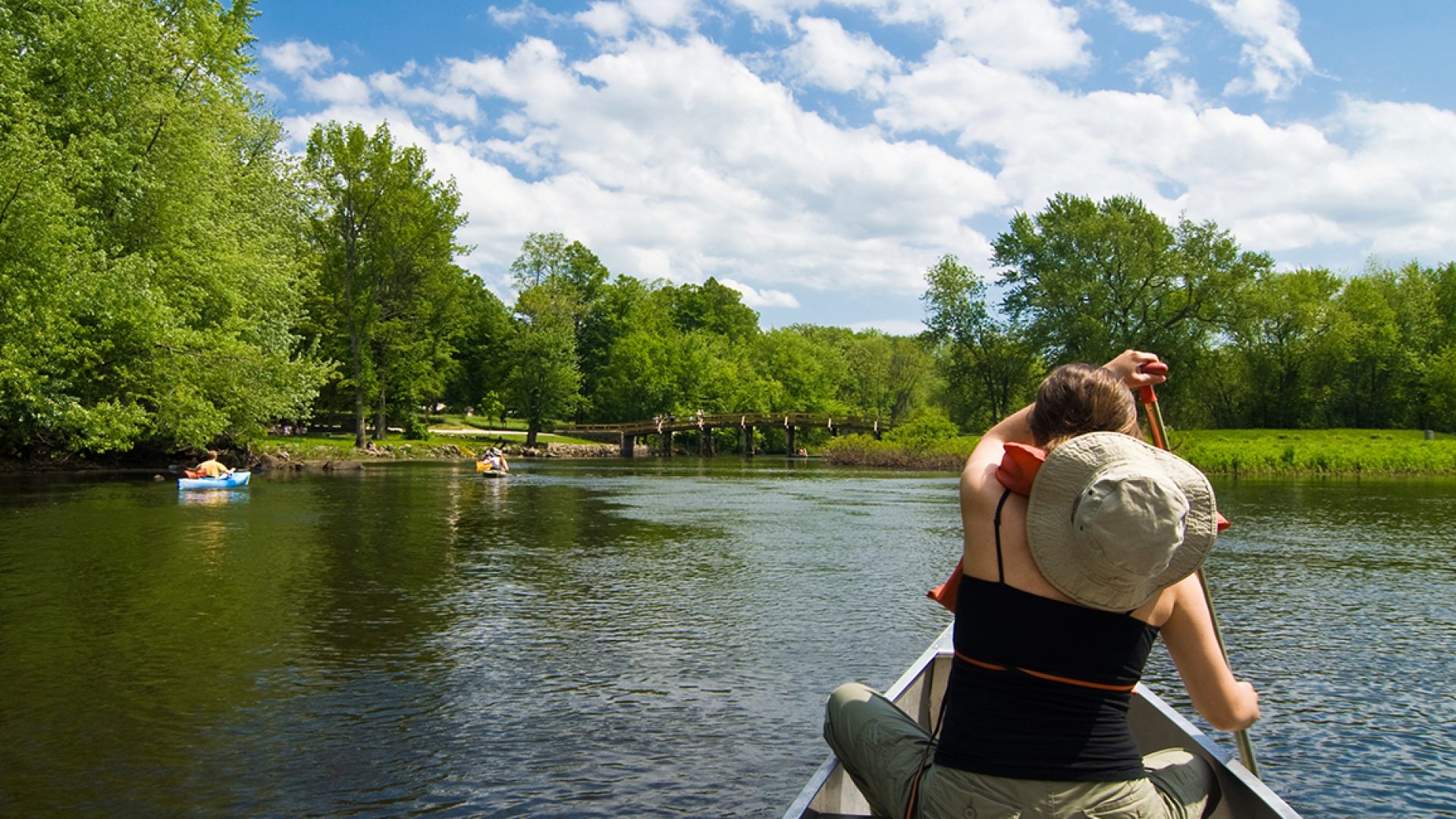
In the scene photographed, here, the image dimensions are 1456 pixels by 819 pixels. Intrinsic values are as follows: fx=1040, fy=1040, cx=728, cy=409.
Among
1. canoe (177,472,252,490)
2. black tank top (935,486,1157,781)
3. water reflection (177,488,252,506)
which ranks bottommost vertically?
water reflection (177,488,252,506)

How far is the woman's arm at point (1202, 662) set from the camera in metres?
2.97

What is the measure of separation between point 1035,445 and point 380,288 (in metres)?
58.9

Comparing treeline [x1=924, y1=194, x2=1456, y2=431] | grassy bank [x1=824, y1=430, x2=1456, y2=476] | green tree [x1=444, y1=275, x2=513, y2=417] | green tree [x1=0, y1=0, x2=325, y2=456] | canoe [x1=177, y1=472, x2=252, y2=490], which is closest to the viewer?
green tree [x1=0, y1=0, x2=325, y2=456]

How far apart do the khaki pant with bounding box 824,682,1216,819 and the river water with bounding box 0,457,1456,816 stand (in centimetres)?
224

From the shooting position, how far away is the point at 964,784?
301 centimetres

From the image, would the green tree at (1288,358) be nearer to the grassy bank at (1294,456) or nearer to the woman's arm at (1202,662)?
the grassy bank at (1294,456)

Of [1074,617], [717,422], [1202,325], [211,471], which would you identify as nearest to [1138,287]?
[1202,325]

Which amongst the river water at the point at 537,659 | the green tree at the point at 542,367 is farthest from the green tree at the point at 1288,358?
the river water at the point at 537,659

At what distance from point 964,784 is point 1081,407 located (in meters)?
1.16

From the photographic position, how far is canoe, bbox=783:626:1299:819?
3611 mm

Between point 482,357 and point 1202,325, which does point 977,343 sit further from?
point 482,357

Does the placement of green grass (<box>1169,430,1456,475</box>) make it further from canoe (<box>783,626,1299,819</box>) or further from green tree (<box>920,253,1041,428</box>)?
canoe (<box>783,626,1299,819</box>)

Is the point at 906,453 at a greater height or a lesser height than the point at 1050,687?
lesser

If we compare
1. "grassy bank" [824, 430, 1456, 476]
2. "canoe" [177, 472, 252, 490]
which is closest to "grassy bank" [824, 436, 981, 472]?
"grassy bank" [824, 430, 1456, 476]
